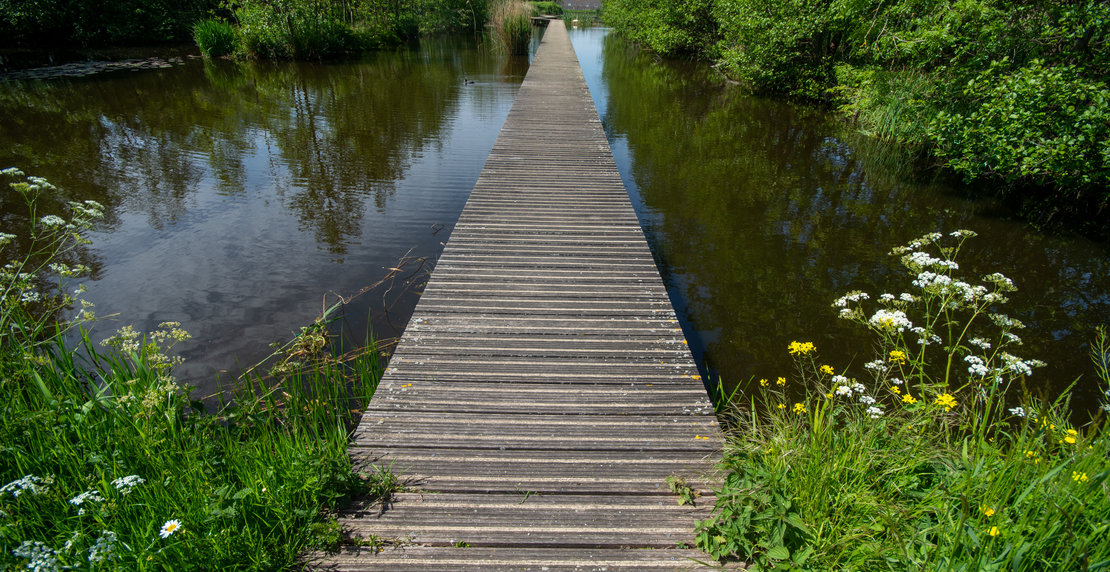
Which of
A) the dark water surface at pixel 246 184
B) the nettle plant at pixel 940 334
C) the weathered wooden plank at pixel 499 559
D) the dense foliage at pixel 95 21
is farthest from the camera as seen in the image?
the dense foliage at pixel 95 21

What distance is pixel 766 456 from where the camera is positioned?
1.85 meters

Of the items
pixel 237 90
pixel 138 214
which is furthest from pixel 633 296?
pixel 237 90

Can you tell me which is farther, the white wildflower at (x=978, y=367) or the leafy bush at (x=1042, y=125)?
the leafy bush at (x=1042, y=125)

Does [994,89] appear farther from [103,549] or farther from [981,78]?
[103,549]

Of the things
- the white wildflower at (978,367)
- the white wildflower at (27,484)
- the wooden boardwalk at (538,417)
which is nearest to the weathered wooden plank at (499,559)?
the wooden boardwalk at (538,417)

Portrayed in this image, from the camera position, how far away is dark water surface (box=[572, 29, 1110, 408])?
12.3ft

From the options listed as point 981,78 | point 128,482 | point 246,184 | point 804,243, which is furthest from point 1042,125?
point 246,184

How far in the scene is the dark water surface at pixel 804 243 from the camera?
376cm

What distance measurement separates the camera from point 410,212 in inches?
236

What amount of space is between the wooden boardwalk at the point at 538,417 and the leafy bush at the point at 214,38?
16350 millimetres

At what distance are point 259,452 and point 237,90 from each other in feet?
40.7

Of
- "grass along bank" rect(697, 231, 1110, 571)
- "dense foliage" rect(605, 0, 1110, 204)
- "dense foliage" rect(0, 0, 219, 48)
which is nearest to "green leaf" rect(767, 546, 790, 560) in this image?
"grass along bank" rect(697, 231, 1110, 571)

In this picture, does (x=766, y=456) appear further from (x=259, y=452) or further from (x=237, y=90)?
(x=237, y=90)

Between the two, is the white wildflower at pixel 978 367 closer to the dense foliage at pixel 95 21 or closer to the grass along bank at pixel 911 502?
the grass along bank at pixel 911 502
